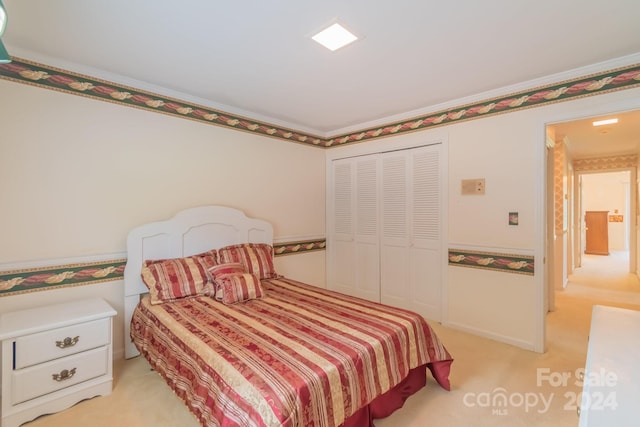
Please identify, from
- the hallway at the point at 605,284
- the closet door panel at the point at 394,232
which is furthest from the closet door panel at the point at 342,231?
the hallway at the point at 605,284

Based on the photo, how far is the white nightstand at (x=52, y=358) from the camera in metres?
1.78

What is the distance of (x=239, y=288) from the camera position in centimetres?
250

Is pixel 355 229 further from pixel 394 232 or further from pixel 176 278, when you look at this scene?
pixel 176 278

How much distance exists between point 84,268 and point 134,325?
0.62m

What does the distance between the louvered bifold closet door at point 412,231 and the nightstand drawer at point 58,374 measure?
303cm

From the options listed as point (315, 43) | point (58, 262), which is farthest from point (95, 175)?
point (315, 43)

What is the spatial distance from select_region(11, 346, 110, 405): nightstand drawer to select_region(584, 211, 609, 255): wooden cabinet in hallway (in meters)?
11.0

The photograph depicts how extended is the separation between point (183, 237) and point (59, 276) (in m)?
0.95

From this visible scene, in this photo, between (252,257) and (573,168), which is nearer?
(252,257)

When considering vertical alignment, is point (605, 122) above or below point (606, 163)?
above

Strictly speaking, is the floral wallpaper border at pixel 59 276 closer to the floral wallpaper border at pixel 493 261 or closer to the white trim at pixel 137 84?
the white trim at pixel 137 84

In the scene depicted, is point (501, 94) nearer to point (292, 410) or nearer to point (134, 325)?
point (292, 410)

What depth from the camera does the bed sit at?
137 cm

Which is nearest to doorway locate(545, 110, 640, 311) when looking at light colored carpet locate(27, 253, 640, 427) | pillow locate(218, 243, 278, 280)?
light colored carpet locate(27, 253, 640, 427)
